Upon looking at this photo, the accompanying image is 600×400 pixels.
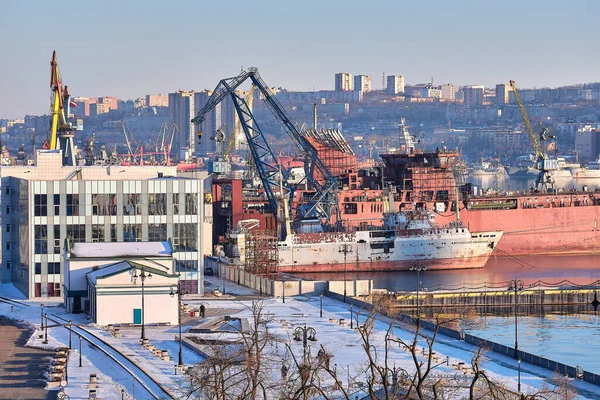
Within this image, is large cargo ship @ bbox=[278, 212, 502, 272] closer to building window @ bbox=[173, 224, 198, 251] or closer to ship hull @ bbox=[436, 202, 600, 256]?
ship hull @ bbox=[436, 202, 600, 256]

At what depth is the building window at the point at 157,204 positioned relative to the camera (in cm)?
5550

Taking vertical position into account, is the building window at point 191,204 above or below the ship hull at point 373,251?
above

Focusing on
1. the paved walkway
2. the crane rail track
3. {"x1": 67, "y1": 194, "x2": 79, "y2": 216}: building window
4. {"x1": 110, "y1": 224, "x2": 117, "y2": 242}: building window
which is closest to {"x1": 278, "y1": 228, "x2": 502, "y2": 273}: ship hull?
{"x1": 110, "y1": 224, "x2": 117, "y2": 242}: building window

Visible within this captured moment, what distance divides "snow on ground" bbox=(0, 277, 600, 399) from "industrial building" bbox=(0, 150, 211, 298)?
1.78 metres

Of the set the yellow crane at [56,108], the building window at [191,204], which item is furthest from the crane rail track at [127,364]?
the yellow crane at [56,108]

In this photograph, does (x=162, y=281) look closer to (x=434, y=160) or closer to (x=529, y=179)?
(x=434, y=160)

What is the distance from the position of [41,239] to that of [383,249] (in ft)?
101

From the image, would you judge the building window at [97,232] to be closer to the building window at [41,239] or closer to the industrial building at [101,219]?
the industrial building at [101,219]

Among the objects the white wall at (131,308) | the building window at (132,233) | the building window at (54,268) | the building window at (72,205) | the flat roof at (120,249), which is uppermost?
the building window at (72,205)

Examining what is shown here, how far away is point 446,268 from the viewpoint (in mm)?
82062

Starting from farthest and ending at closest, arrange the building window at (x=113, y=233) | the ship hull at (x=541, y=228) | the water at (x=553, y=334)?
1. the ship hull at (x=541, y=228)
2. the building window at (x=113, y=233)
3. the water at (x=553, y=334)

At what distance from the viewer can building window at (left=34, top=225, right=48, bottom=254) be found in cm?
5444

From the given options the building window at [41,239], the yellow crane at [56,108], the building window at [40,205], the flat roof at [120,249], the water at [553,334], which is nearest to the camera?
the water at [553,334]

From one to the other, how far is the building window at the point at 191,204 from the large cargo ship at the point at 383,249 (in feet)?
80.8
